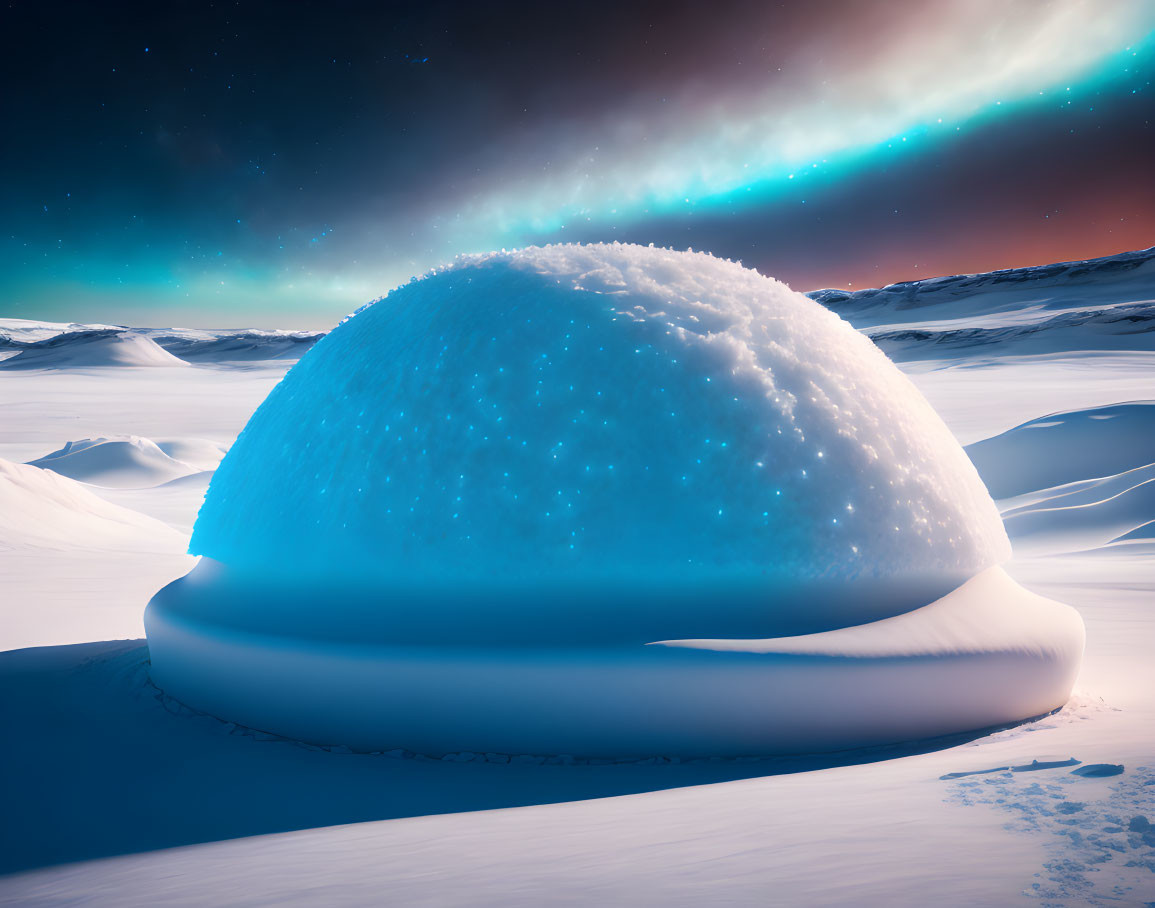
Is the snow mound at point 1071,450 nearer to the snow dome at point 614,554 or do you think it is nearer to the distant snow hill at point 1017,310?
the snow dome at point 614,554

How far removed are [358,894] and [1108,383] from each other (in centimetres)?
4358

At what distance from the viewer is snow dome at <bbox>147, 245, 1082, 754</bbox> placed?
436cm

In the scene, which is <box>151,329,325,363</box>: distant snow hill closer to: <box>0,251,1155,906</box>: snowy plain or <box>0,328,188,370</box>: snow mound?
<box>0,328,188,370</box>: snow mound

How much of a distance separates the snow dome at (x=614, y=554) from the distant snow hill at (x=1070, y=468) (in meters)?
10.8

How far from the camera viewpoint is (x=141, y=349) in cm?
8094

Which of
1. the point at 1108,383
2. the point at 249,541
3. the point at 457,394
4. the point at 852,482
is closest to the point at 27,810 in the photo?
the point at 249,541

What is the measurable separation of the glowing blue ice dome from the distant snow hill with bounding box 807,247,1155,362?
59739mm

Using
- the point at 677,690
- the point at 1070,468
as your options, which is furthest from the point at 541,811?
the point at 1070,468

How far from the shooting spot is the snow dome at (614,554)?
436 centimetres

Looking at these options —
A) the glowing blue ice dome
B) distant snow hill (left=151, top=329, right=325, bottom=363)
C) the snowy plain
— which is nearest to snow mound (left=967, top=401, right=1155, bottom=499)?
the snowy plain

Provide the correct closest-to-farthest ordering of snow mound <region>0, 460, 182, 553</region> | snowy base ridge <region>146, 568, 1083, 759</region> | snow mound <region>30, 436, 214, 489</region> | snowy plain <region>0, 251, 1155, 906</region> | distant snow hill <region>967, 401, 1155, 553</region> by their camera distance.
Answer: snowy plain <region>0, 251, 1155, 906</region>
snowy base ridge <region>146, 568, 1083, 759</region>
snow mound <region>0, 460, 182, 553</region>
distant snow hill <region>967, 401, 1155, 553</region>
snow mound <region>30, 436, 214, 489</region>

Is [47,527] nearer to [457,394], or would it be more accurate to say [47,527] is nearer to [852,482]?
[457,394]

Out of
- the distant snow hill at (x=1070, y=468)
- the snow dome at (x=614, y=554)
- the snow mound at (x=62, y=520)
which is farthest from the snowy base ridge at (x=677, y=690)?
the snow mound at (x=62, y=520)

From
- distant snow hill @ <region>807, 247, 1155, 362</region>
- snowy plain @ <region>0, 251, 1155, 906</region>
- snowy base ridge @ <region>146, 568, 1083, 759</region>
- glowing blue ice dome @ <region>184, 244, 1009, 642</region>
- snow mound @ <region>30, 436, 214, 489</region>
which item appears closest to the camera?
snowy plain @ <region>0, 251, 1155, 906</region>
